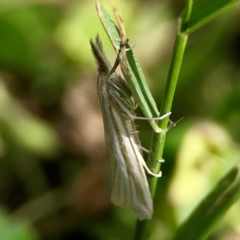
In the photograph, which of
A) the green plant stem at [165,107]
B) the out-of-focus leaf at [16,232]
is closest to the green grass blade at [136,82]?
the green plant stem at [165,107]

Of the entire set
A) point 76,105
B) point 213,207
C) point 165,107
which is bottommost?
point 76,105

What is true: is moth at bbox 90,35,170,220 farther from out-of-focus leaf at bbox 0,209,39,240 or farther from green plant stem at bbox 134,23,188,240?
out-of-focus leaf at bbox 0,209,39,240

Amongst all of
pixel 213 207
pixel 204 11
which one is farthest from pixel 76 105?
pixel 204 11

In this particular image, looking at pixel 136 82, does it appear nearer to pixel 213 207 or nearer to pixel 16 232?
pixel 213 207

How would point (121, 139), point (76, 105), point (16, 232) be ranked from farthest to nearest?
1. point (76, 105)
2. point (16, 232)
3. point (121, 139)

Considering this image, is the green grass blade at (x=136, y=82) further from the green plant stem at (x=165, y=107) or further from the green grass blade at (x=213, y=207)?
the green grass blade at (x=213, y=207)

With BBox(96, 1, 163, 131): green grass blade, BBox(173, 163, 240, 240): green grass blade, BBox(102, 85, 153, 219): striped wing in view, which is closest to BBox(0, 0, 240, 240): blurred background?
BBox(102, 85, 153, 219): striped wing

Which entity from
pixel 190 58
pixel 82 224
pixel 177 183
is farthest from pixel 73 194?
pixel 190 58
